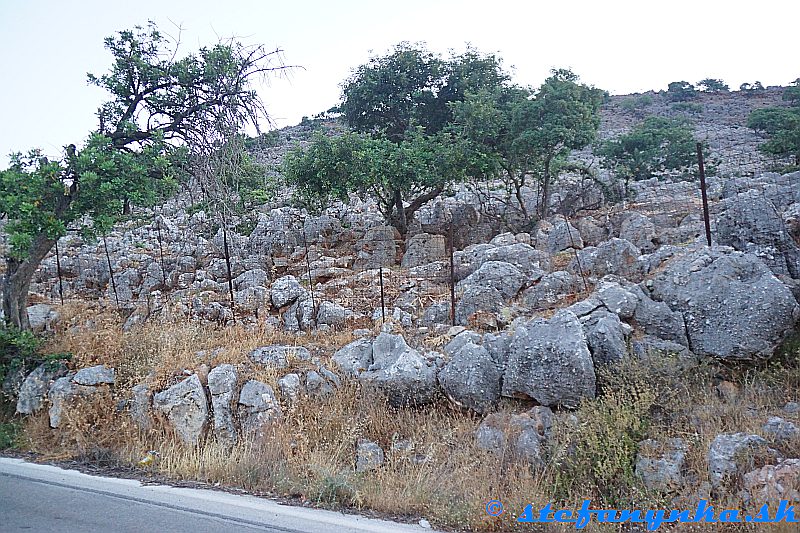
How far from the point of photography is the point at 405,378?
25.8 ft

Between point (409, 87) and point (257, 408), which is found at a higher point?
point (409, 87)

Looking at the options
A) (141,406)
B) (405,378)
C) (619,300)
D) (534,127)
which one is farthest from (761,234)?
(534,127)

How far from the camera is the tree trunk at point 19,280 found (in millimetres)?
9469

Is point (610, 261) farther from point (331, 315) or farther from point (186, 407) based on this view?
point (186, 407)

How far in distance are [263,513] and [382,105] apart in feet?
61.0

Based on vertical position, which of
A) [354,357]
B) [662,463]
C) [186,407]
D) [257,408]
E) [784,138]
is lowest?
[662,463]

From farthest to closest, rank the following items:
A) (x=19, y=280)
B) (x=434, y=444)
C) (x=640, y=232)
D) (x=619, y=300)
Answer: (x=640, y=232) → (x=19, y=280) → (x=619, y=300) → (x=434, y=444)

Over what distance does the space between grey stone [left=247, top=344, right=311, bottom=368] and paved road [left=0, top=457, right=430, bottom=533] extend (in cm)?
238

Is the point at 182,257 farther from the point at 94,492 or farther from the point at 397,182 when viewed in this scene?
the point at 94,492

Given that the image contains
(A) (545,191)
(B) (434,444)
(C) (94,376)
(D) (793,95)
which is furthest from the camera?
(D) (793,95)

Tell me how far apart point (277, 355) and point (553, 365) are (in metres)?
3.90

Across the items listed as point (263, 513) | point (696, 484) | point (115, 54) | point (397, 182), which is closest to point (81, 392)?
point (263, 513)

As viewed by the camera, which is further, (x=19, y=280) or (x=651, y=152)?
(x=651, y=152)

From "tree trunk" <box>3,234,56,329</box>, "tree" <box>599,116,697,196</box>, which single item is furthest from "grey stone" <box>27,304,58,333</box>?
"tree" <box>599,116,697,196</box>
